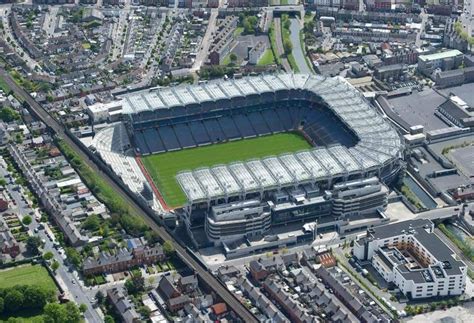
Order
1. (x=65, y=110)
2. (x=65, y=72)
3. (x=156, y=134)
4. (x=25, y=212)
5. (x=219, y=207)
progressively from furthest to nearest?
(x=65, y=72) → (x=65, y=110) → (x=156, y=134) → (x=25, y=212) → (x=219, y=207)

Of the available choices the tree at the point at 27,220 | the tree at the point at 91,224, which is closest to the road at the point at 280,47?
the tree at the point at 91,224

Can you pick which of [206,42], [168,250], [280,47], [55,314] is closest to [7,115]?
[206,42]

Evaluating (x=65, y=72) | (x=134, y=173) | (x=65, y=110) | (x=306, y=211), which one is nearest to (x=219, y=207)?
(x=306, y=211)

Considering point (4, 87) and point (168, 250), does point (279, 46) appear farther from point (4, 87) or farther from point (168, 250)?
point (168, 250)

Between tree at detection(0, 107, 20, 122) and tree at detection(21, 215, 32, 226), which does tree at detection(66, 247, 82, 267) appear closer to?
tree at detection(21, 215, 32, 226)

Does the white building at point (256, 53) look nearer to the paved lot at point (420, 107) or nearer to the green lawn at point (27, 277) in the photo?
the paved lot at point (420, 107)

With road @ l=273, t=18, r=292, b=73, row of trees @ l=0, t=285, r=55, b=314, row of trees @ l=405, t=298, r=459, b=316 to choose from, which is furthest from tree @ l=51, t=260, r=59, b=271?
road @ l=273, t=18, r=292, b=73

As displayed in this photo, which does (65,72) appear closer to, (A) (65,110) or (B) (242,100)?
(A) (65,110)
